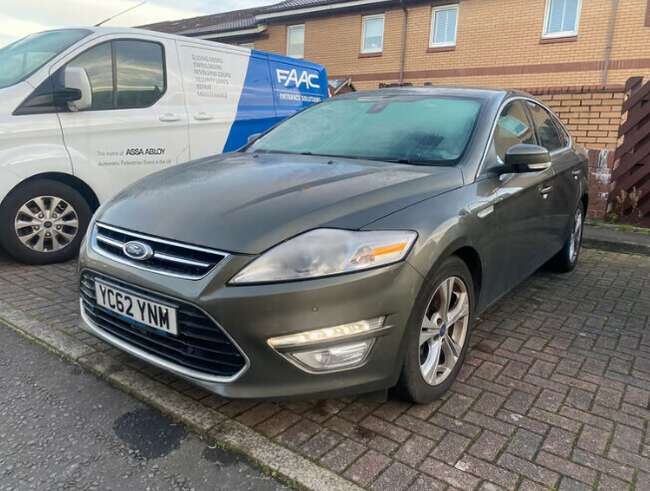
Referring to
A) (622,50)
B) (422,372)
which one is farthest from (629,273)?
(622,50)

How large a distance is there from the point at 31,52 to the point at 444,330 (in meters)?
4.32

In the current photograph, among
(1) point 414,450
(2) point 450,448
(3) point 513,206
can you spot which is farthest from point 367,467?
(3) point 513,206

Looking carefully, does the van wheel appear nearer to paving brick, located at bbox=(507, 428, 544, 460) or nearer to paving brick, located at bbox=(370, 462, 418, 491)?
paving brick, located at bbox=(370, 462, 418, 491)

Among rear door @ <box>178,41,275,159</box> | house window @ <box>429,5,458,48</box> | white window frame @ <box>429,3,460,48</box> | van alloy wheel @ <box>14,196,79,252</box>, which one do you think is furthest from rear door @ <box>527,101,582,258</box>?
house window @ <box>429,5,458,48</box>

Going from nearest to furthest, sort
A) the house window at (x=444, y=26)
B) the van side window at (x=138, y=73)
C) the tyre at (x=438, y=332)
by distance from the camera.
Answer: the tyre at (x=438, y=332)
the van side window at (x=138, y=73)
the house window at (x=444, y=26)

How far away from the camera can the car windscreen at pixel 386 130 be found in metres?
3.05

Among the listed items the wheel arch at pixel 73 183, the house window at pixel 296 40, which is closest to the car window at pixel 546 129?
the wheel arch at pixel 73 183

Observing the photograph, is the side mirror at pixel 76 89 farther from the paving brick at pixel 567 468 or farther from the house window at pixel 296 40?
the house window at pixel 296 40

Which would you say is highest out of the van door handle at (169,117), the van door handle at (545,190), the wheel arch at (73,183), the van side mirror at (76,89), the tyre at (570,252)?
the van side mirror at (76,89)

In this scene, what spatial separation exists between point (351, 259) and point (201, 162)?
158 cm

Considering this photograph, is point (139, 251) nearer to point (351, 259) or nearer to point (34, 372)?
point (351, 259)

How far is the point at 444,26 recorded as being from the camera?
55.2 ft

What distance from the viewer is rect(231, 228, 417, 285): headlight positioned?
6.73ft

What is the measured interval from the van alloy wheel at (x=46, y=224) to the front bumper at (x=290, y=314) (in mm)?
2687
